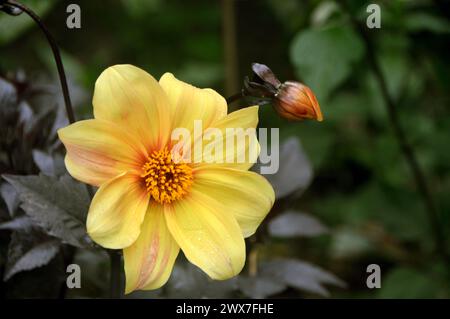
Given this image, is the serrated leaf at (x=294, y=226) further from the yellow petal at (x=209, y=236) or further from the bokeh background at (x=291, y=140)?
the yellow petal at (x=209, y=236)

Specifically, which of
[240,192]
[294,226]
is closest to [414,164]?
[294,226]

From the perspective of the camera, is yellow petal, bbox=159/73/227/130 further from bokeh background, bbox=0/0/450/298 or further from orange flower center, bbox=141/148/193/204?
bokeh background, bbox=0/0/450/298

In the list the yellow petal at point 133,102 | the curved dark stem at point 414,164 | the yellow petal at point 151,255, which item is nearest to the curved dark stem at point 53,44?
the yellow petal at point 133,102

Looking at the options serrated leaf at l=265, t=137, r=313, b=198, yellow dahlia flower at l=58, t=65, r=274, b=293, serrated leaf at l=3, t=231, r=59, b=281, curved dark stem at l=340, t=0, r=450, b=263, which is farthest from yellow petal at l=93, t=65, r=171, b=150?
curved dark stem at l=340, t=0, r=450, b=263

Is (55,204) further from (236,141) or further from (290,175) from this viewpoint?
(290,175)

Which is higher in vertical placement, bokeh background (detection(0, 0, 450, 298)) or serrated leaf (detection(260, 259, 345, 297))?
bokeh background (detection(0, 0, 450, 298))
